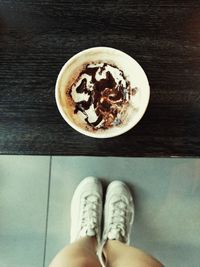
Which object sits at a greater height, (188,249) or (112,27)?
(112,27)

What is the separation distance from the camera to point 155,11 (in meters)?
0.71

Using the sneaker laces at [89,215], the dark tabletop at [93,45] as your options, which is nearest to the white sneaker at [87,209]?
the sneaker laces at [89,215]

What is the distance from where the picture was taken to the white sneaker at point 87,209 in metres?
0.94

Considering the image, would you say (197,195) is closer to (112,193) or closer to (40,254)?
(112,193)

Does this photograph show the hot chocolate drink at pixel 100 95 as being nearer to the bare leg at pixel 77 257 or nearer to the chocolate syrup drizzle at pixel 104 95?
the chocolate syrup drizzle at pixel 104 95

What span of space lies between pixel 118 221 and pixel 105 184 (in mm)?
155

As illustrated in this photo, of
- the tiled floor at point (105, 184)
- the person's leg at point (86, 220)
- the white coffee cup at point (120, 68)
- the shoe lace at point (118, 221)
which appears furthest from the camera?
the tiled floor at point (105, 184)

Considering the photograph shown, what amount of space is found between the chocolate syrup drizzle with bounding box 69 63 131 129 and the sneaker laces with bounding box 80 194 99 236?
1.23ft

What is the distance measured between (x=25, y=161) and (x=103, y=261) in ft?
1.32

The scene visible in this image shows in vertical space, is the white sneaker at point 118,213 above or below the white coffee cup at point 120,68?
below

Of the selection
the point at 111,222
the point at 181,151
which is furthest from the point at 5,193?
the point at 181,151

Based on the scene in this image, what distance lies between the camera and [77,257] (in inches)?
28.2

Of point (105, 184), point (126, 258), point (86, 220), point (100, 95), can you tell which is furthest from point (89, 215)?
point (100, 95)

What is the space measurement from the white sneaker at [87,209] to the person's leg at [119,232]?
0.03m
